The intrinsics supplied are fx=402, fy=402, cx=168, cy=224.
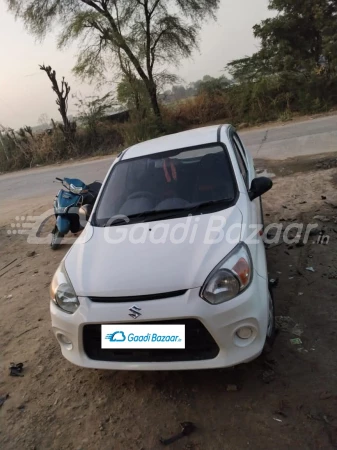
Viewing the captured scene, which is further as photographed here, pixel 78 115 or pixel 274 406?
pixel 78 115

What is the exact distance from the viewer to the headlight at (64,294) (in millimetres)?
2721

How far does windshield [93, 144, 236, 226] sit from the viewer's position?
11.3ft

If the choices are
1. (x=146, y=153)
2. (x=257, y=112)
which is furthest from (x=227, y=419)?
(x=257, y=112)

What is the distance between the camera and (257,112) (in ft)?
62.3

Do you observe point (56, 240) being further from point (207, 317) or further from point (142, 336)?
point (207, 317)

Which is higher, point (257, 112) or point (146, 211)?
point (146, 211)

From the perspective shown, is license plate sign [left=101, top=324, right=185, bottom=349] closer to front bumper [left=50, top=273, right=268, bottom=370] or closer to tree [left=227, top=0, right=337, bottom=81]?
front bumper [left=50, top=273, right=268, bottom=370]

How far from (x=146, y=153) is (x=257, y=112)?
53.1 ft

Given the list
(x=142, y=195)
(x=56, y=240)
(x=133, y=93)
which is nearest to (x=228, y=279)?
(x=142, y=195)

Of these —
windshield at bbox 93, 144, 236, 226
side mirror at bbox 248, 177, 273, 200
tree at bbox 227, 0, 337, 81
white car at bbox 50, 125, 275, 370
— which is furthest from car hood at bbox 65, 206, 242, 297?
tree at bbox 227, 0, 337, 81

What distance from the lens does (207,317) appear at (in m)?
2.41

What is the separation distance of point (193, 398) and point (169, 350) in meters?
0.42

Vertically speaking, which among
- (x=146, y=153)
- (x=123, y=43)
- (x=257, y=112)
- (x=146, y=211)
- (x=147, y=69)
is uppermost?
(x=123, y=43)

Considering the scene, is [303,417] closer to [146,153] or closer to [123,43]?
[146,153]
